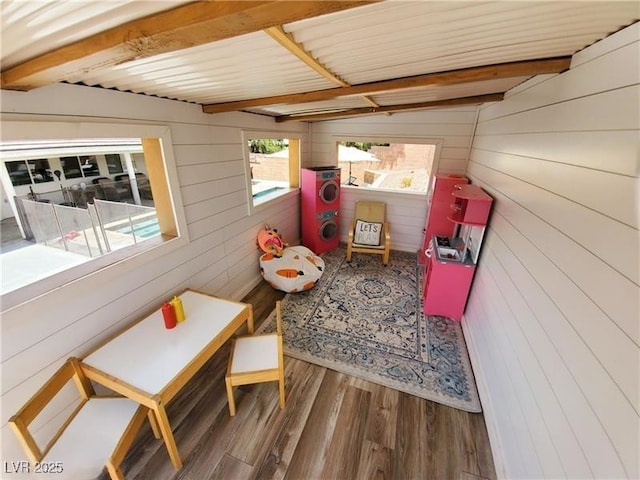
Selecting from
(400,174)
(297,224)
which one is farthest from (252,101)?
(400,174)

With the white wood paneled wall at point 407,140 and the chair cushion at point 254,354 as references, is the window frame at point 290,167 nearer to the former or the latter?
the white wood paneled wall at point 407,140

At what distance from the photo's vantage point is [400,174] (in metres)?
6.21

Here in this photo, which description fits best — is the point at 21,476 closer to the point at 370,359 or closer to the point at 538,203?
the point at 370,359

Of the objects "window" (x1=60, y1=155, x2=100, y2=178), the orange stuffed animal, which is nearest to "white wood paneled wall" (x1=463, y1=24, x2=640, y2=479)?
the orange stuffed animal

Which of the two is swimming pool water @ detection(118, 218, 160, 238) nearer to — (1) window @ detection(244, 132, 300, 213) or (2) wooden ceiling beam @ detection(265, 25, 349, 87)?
(1) window @ detection(244, 132, 300, 213)

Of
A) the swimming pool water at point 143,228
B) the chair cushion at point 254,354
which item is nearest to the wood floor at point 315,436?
the chair cushion at point 254,354

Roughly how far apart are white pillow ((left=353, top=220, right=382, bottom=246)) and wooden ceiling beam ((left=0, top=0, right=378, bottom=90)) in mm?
3619

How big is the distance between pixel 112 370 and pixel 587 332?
7.76 feet

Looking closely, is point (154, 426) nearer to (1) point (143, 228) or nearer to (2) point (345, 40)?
(1) point (143, 228)

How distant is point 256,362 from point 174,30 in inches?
72.0

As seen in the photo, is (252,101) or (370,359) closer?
(252,101)

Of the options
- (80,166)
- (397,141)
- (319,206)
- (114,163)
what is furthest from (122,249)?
(114,163)

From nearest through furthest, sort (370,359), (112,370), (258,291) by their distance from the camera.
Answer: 1. (112,370)
2. (370,359)
3. (258,291)

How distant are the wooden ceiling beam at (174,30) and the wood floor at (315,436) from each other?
2.12 metres
